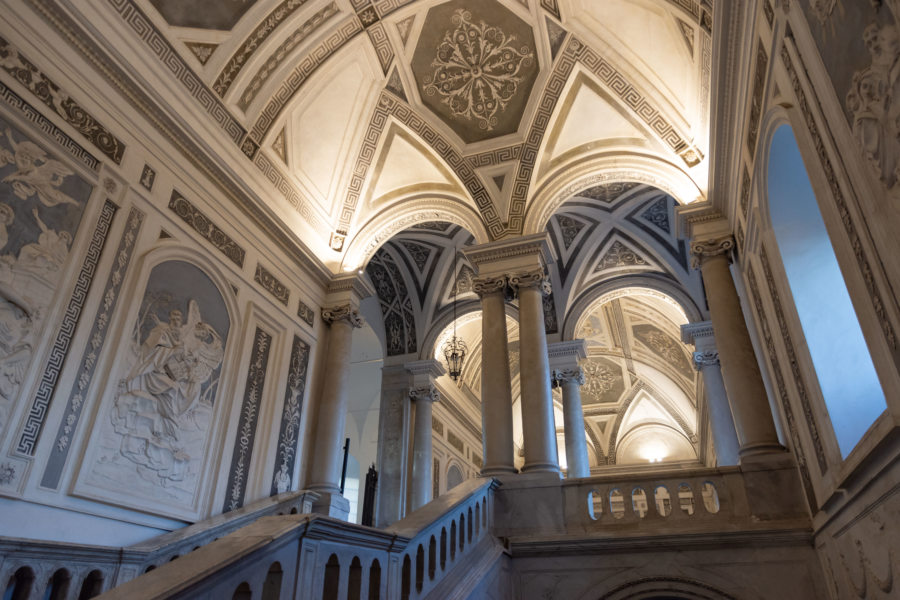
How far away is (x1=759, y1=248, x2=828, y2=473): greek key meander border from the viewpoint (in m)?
4.64

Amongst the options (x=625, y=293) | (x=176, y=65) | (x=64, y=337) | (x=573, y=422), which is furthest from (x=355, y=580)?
(x=625, y=293)

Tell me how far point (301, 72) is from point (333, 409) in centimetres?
440

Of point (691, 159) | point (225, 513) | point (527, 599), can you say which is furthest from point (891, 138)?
point (225, 513)

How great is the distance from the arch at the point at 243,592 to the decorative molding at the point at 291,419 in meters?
5.18

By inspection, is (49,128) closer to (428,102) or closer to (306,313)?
(306,313)

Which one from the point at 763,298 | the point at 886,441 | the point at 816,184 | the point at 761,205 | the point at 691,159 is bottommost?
the point at 886,441

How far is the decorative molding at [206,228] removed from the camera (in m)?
6.51

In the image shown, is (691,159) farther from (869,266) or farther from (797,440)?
(869,266)

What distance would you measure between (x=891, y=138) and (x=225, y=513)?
246 inches

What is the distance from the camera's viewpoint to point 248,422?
7035 millimetres

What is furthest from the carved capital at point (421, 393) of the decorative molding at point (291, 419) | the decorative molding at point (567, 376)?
the decorative molding at point (291, 419)

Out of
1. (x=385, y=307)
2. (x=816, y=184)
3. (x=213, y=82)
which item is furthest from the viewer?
(x=385, y=307)

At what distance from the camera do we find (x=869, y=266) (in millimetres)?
2861

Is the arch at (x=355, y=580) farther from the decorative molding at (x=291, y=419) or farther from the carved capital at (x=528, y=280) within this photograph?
the carved capital at (x=528, y=280)
